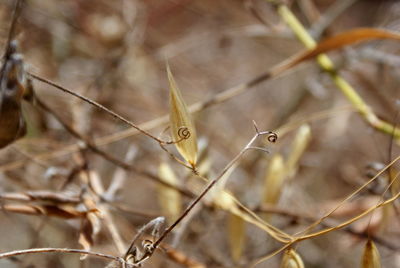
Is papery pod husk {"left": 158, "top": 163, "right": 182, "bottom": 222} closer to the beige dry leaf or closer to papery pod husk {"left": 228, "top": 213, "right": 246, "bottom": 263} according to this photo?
papery pod husk {"left": 228, "top": 213, "right": 246, "bottom": 263}

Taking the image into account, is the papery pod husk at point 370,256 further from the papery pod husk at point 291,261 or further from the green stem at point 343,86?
the green stem at point 343,86

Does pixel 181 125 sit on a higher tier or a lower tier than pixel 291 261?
higher

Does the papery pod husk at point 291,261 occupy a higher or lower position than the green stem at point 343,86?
lower

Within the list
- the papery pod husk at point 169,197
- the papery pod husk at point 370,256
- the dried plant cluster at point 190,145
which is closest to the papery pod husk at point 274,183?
the dried plant cluster at point 190,145

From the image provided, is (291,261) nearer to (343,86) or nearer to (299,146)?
(299,146)

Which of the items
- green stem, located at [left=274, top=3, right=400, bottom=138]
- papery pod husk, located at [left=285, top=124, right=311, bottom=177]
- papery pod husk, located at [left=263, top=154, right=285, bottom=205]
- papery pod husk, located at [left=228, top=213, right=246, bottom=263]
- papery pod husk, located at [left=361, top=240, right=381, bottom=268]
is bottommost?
papery pod husk, located at [left=361, top=240, right=381, bottom=268]

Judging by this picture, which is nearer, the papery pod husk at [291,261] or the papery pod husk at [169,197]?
the papery pod husk at [291,261]

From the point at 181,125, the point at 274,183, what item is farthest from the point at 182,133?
the point at 274,183

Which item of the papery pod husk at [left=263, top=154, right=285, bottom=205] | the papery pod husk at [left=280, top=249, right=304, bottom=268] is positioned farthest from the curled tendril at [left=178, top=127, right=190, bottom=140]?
the papery pod husk at [left=263, top=154, right=285, bottom=205]
